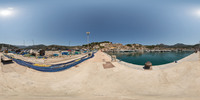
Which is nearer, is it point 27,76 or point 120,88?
point 120,88

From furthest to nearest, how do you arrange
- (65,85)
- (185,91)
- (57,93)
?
1. (65,85)
2. (57,93)
3. (185,91)

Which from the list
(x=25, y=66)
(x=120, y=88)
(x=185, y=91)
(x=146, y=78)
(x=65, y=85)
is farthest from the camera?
(x=25, y=66)

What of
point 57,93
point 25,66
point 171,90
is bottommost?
point 57,93

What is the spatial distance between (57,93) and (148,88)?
8405 mm

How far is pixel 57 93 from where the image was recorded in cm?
583

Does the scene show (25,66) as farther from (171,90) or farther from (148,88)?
(171,90)

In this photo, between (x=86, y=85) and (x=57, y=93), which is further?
(x=86, y=85)

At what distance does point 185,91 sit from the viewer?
18.0ft

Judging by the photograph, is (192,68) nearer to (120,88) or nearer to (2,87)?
(120,88)

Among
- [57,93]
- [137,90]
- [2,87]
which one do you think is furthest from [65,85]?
[137,90]

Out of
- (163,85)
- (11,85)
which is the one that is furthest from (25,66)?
(163,85)

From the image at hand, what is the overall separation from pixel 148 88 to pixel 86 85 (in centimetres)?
606

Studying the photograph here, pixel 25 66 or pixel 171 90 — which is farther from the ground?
pixel 25 66

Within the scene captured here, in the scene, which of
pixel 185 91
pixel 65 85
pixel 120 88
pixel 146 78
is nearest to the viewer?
pixel 185 91
